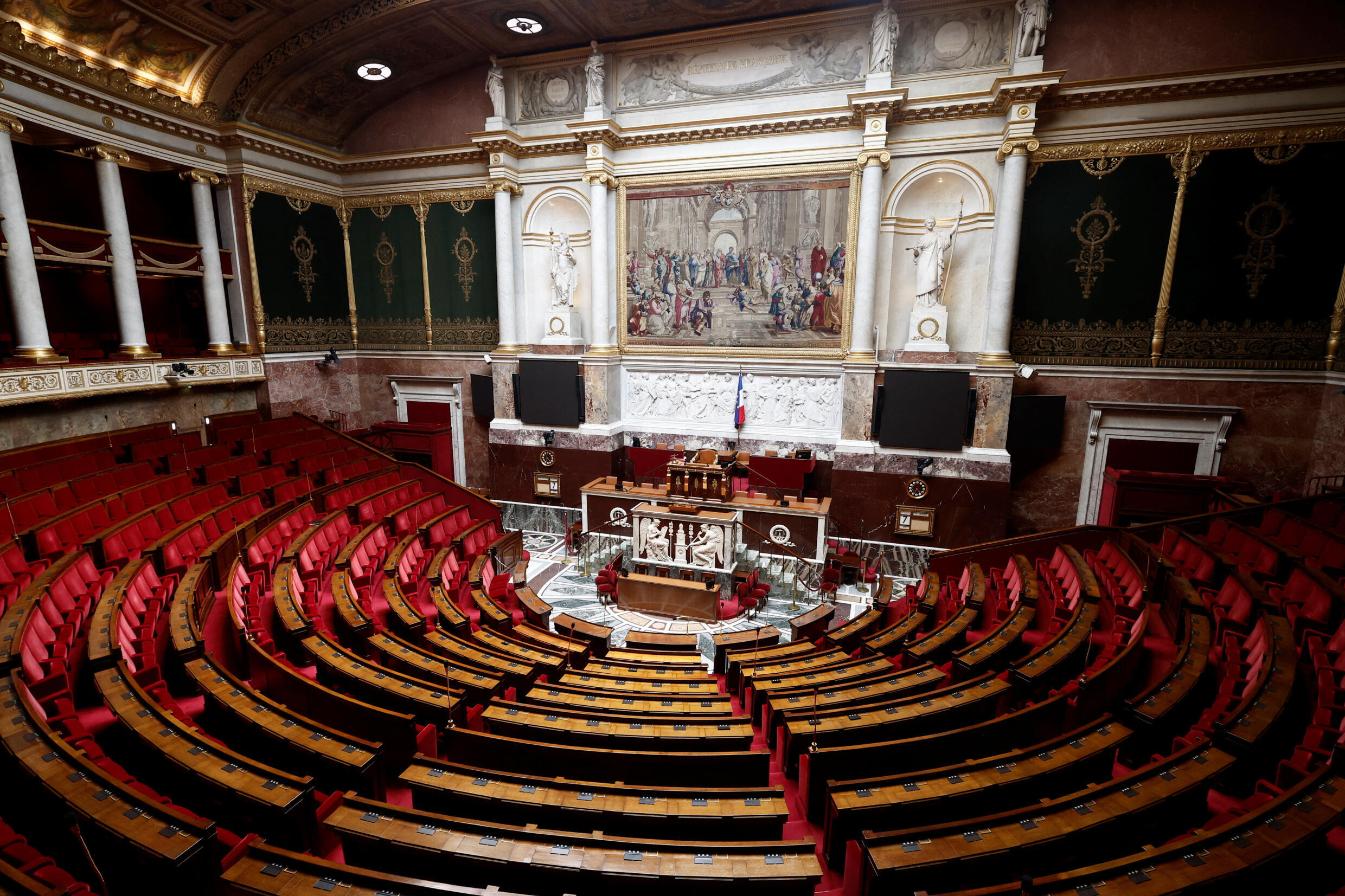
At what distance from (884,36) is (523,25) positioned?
768cm

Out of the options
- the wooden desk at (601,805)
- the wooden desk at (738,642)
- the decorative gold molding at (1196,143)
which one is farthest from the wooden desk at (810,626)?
the decorative gold molding at (1196,143)

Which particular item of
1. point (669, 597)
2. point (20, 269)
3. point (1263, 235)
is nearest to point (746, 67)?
point (1263, 235)

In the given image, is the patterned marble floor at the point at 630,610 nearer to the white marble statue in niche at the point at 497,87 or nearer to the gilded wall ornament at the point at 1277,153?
the gilded wall ornament at the point at 1277,153

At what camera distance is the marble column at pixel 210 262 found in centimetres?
1346

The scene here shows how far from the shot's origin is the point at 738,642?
765cm

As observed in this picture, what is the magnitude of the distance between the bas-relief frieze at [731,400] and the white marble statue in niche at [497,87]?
7.13 meters

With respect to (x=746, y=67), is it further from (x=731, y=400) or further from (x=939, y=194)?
(x=731, y=400)

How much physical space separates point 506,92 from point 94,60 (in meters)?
7.77

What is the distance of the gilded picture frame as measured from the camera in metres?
13.1

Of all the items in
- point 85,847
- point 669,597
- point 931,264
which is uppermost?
point 931,264

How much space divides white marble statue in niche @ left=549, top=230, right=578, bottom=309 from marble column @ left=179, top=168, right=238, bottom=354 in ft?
24.9

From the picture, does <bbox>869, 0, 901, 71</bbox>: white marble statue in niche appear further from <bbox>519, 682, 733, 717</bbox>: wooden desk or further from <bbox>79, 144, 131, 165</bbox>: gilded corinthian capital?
<bbox>79, 144, 131, 165</bbox>: gilded corinthian capital

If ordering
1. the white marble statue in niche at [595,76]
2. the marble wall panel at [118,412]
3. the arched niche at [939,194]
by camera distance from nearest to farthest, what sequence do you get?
the marble wall panel at [118,412] < the arched niche at [939,194] < the white marble statue in niche at [595,76]

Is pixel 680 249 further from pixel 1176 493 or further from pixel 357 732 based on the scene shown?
pixel 357 732
